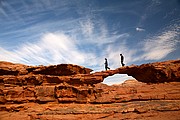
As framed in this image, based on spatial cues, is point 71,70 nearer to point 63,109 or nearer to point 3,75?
point 63,109

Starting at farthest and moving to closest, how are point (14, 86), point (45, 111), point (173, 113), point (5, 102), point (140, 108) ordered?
point (14, 86), point (5, 102), point (45, 111), point (140, 108), point (173, 113)

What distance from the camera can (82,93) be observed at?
70.5 feet

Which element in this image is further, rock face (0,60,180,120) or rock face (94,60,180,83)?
rock face (94,60,180,83)

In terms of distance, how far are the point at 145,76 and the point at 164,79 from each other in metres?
2.69

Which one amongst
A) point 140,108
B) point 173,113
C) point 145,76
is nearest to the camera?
point 173,113

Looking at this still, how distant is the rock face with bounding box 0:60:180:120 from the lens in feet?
59.1

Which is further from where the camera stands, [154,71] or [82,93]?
[154,71]

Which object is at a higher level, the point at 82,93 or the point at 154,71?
the point at 154,71

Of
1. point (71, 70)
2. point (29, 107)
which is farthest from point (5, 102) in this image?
point (71, 70)

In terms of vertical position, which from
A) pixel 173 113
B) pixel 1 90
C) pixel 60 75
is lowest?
pixel 173 113

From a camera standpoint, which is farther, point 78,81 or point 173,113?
point 78,81

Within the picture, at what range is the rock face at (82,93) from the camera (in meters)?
18.0

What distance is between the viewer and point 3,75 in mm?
23766

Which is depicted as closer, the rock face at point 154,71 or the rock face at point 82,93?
the rock face at point 82,93
